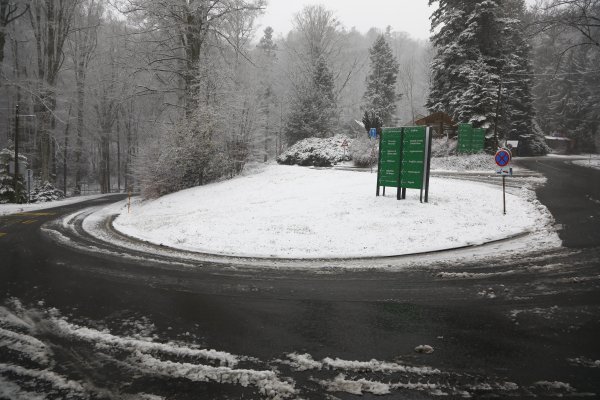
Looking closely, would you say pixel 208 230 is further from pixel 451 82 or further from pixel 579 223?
pixel 451 82

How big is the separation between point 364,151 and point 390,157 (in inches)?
599

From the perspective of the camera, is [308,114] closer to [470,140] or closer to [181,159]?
[470,140]

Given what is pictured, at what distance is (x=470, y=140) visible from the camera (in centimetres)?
2745

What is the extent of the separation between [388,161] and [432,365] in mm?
9502

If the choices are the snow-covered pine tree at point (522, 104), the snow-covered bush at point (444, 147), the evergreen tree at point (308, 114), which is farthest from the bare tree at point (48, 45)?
the snow-covered pine tree at point (522, 104)

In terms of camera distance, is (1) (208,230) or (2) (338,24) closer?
(1) (208,230)

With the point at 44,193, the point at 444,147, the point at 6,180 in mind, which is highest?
the point at 444,147

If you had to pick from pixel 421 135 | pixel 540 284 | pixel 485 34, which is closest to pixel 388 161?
→ pixel 421 135

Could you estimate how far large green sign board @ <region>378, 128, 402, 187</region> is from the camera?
12.0 metres

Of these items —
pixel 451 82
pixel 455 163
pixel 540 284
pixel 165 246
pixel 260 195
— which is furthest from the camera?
pixel 451 82

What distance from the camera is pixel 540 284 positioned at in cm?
543

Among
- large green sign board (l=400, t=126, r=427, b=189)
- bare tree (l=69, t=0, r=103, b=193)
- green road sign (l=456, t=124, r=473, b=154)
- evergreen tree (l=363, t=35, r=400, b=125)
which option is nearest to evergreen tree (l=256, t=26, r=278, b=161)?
evergreen tree (l=363, t=35, r=400, b=125)

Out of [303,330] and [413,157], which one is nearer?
[303,330]

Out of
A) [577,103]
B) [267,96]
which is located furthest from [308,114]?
[577,103]
